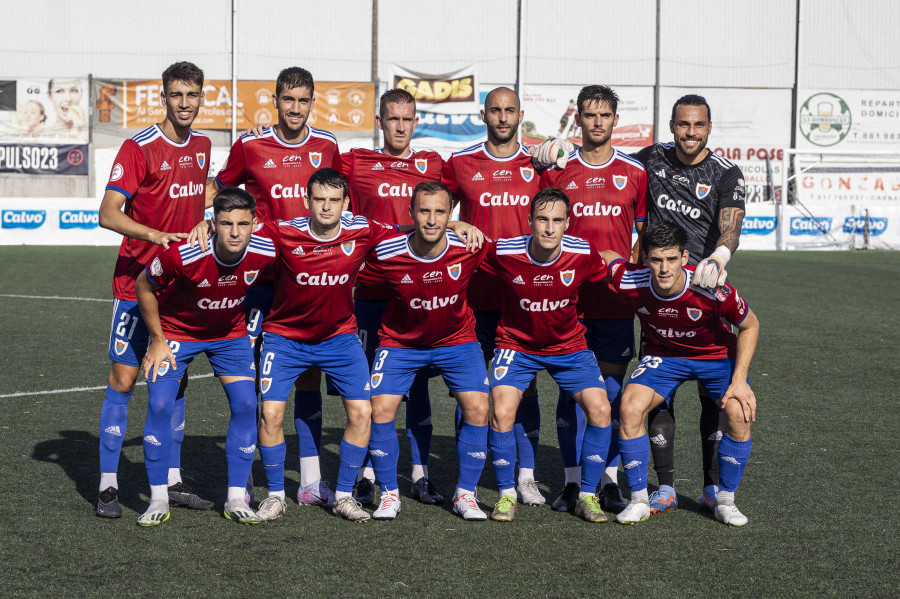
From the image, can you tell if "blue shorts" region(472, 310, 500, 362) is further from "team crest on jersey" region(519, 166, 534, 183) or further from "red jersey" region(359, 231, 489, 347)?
"team crest on jersey" region(519, 166, 534, 183)

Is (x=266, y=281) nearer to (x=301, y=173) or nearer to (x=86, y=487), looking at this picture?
(x=301, y=173)

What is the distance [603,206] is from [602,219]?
7 cm

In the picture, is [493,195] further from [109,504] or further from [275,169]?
[109,504]

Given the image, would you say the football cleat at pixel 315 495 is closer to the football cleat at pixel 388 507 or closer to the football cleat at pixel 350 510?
the football cleat at pixel 350 510

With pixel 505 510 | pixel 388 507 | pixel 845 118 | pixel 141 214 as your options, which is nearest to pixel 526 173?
pixel 505 510

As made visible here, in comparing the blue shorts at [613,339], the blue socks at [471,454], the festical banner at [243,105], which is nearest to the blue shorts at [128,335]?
the blue socks at [471,454]

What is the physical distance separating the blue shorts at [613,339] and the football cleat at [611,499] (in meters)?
0.70

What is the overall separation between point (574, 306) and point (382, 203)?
1.27 metres

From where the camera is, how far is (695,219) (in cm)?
552

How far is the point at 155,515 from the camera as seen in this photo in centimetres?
480

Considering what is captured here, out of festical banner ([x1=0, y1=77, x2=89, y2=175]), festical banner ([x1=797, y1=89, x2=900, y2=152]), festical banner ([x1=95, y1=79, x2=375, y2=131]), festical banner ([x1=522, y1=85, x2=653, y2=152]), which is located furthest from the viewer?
festical banner ([x1=797, y1=89, x2=900, y2=152])

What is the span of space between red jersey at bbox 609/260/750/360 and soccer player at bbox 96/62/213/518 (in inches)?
91.2

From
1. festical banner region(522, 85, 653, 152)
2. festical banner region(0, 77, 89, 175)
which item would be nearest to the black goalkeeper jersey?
festical banner region(522, 85, 653, 152)

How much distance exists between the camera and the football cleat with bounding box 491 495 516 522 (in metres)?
4.96
